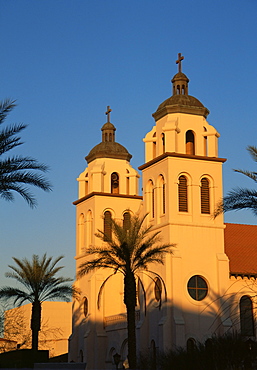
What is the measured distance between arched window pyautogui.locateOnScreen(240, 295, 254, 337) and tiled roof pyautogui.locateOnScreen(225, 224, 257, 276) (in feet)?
5.59

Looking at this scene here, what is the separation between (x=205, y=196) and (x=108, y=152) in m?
12.4

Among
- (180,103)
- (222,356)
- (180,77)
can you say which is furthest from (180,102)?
(222,356)

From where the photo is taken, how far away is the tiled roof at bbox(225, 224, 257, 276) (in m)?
48.1

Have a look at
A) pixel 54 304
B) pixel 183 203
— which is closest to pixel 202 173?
pixel 183 203

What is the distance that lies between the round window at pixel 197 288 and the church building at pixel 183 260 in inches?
2.4

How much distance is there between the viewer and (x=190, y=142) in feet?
160

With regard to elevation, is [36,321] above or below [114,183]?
below

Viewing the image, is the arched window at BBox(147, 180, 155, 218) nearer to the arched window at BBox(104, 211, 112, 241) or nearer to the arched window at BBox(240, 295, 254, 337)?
the arched window at BBox(104, 211, 112, 241)

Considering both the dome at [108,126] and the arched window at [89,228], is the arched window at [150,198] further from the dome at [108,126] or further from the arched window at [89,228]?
the dome at [108,126]

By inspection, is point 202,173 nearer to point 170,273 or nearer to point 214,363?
point 170,273

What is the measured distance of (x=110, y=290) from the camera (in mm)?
53625

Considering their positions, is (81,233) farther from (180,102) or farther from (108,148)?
(180,102)

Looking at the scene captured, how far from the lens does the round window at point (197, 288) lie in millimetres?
45062

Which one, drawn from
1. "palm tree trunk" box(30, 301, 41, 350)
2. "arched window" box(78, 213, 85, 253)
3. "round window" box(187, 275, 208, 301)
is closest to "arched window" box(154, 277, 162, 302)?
"round window" box(187, 275, 208, 301)
